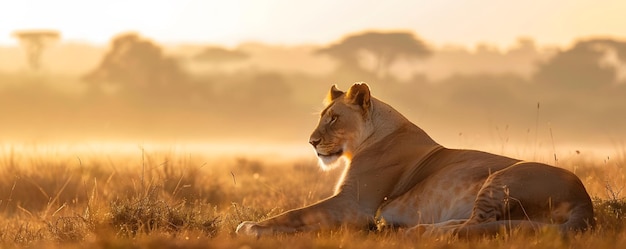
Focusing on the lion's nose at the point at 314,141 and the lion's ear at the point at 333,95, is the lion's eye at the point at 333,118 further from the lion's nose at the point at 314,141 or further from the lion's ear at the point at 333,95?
the lion's ear at the point at 333,95

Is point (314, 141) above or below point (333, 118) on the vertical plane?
below

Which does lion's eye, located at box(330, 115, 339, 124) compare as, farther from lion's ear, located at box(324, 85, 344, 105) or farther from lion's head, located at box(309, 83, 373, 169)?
lion's ear, located at box(324, 85, 344, 105)

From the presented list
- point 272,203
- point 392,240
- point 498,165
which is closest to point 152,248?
point 392,240

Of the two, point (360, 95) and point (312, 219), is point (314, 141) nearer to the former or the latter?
point (360, 95)

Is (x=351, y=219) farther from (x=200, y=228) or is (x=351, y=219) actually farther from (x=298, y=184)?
(x=298, y=184)

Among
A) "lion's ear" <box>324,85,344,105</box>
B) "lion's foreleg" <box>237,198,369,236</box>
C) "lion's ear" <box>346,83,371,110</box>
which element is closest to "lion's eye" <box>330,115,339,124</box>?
→ "lion's ear" <box>346,83,371,110</box>

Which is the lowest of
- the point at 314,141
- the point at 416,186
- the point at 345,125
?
the point at 416,186

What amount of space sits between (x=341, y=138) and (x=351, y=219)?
1047mm

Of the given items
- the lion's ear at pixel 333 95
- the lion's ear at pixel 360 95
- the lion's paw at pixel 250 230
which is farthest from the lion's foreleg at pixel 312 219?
the lion's ear at pixel 333 95

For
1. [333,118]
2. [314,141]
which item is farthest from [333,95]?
[314,141]

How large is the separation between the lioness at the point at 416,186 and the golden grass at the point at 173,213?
0.22 meters

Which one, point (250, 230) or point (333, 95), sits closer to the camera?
point (250, 230)

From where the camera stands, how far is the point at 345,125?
31.5 feet

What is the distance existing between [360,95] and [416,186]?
Result: 3.63 feet
